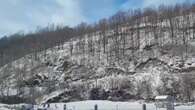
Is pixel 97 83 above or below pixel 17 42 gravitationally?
below

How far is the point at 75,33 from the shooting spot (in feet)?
528

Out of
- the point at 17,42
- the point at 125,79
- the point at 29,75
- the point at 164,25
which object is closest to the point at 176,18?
the point at 164,25

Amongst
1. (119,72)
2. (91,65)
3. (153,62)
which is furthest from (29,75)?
(153,62)

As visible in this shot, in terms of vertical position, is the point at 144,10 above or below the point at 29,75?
above

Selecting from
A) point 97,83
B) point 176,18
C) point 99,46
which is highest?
point 176,18

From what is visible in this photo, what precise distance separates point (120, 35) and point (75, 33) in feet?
95.2

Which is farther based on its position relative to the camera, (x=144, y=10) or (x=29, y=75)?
(x=144, y=10)

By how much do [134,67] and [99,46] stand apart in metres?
22.9

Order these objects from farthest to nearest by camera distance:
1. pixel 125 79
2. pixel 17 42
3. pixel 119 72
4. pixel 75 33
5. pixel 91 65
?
pixel 17 42 → pixel 75 33 → pixel 91 65 → pixel 119 72 → pixel 125 79

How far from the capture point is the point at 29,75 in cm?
12875

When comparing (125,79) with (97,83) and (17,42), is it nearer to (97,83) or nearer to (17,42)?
(97,83)

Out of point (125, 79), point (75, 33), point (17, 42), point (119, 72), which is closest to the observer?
point (125, 79)

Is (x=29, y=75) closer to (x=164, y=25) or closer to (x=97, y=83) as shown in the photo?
(x=97, y=83)

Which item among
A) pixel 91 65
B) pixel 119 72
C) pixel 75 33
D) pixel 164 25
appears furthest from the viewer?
pixel 75 33
